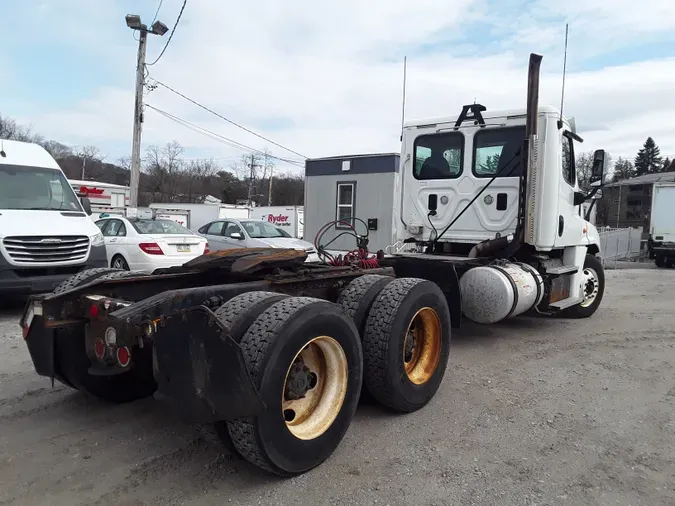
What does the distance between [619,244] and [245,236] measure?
654 inches

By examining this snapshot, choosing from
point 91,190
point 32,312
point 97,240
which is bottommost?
point 32,312

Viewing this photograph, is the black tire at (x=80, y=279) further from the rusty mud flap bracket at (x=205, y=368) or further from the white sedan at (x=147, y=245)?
the white sedan at (x=147, y=245)

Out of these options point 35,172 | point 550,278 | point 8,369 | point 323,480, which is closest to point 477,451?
point 323,480

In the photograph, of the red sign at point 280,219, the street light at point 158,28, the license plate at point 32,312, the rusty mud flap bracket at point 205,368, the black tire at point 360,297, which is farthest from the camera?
the red sign at point 280,219

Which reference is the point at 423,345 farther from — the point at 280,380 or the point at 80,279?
the point at 80,279

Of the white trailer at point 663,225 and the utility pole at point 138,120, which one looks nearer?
the utility pole at point 138,120

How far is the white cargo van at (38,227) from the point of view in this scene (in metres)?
7.28

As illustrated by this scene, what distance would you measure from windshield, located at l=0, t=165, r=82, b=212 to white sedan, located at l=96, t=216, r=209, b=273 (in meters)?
1.72

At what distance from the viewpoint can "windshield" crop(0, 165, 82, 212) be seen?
811 centimetres

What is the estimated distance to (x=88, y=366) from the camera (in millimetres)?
3807

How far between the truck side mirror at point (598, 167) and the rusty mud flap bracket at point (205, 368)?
6.24m

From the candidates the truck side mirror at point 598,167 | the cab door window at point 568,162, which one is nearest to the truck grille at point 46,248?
the cab door window at point 568,162

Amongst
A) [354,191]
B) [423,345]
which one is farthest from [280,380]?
[354,191]

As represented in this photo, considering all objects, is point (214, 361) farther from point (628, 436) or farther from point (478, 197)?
point (478, 197)
